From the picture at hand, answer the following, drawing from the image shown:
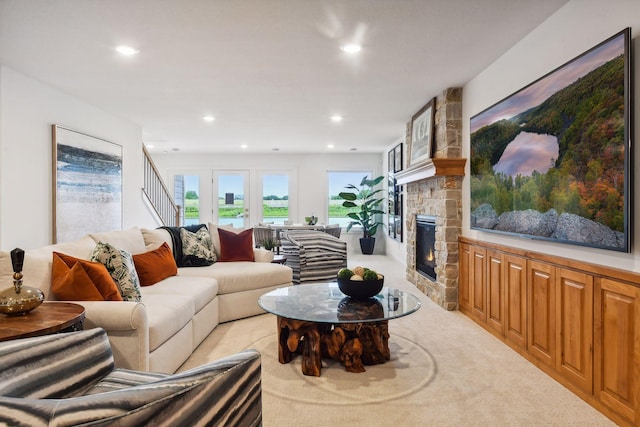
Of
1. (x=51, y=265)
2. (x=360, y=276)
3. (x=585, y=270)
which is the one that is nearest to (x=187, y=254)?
(x=51, y=265)

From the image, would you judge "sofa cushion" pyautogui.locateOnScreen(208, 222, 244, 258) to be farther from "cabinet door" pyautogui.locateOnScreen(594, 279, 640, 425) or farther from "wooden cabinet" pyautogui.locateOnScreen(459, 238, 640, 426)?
"cabinet door" pyautogui.locateOnScreen(594, 279, 640, 425)

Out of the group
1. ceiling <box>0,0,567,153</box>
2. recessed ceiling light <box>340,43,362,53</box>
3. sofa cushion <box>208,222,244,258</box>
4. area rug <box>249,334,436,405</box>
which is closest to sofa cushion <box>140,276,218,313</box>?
area rug <box>249,334,436,405</box>

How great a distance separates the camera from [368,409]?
7.20 ft

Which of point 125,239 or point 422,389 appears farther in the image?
point 125,239

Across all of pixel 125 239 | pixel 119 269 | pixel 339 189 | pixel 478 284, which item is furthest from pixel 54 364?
pixel 339 189

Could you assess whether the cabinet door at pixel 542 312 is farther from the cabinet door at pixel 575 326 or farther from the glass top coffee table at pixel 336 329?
the glass top coffee table at pixel 336 329

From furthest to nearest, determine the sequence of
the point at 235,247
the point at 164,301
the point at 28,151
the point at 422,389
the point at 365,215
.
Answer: the point at 365,215
the point at 235,247
the point at 28,151
the point at 164,301
the point at 422,389

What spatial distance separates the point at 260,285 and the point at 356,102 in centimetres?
254

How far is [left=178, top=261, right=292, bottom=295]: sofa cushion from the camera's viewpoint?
12.7 ft

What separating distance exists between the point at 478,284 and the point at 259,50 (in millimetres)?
2931

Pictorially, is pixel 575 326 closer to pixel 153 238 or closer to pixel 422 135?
pixel 422 135

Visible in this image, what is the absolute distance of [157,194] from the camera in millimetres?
7305

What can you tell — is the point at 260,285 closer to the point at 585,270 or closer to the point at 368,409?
the point at 368,409

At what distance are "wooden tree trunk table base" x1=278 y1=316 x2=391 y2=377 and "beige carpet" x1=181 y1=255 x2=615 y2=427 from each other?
0.07m
